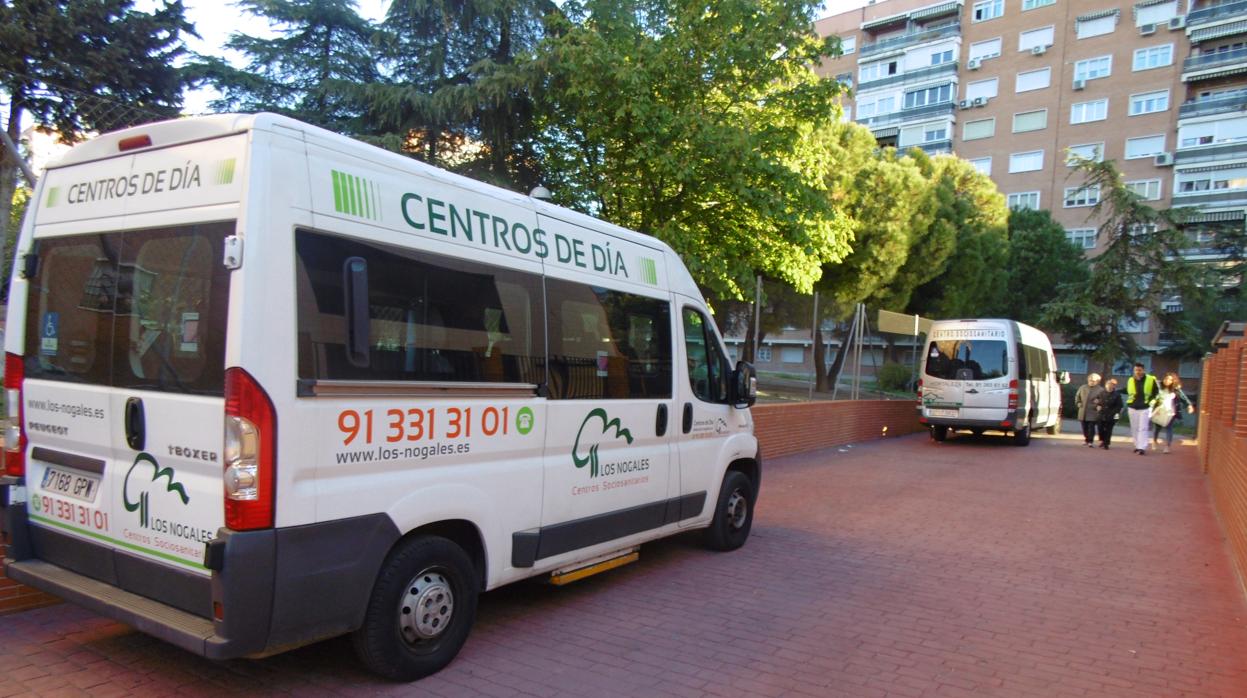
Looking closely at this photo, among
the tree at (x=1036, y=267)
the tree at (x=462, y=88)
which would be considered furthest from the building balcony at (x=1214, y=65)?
the tree at (x=462, y=88)

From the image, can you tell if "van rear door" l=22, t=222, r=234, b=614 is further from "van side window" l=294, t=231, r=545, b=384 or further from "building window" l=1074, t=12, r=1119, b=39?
"building window" l=1074, t=12, r=1119, b=39

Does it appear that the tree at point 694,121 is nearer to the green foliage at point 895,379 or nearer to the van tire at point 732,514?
the van tire at point 732,514

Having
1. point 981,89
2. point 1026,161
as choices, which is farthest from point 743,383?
point 981,89

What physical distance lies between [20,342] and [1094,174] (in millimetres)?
31289

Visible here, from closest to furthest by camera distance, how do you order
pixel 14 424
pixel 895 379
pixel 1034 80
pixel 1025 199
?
pixel 14 424, pixel 895 379, pixel 1034 80, pixel 1025 199

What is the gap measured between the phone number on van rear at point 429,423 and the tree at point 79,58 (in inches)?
421

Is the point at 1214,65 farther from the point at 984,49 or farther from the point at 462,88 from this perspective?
the point at 462,88

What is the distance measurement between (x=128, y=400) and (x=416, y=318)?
4.23ft

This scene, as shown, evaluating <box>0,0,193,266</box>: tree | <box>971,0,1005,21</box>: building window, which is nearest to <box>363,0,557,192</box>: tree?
<box>0,0,193,266</box>: tree

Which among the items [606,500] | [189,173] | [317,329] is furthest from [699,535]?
[189,173]

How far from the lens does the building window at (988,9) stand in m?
48.4

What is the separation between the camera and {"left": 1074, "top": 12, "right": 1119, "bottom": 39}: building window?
146 feet

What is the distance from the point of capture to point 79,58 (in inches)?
510

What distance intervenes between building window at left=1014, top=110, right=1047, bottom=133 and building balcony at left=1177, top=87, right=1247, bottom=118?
682cm
